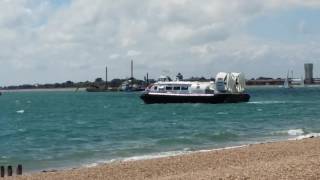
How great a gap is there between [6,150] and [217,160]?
57.7 ft

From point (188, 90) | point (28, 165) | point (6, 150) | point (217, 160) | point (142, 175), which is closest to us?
point (142, 175)

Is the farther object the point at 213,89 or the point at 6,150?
the point at 213,89

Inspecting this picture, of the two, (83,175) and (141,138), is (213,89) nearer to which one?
(141,138)

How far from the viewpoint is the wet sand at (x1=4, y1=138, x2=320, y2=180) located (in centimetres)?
1441

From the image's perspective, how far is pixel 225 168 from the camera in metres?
17.3

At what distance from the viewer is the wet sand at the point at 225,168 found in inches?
567

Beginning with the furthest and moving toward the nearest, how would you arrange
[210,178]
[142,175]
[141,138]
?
[141,138] < [142,175] < [210,178]

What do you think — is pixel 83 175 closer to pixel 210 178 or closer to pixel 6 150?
pixel 210 178

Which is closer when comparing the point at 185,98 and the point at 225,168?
the point at 225,168

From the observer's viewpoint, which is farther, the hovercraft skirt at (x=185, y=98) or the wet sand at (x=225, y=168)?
the hovercraft skirt at (x=185, y=98)

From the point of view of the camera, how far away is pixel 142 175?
17719 millimetres

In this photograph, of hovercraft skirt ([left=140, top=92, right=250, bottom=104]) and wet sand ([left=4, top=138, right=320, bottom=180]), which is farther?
hovercraft skirt ([left=140, top=92, right=250, bottom=104])

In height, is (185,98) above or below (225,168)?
below

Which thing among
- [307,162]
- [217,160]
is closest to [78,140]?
[217,160]
